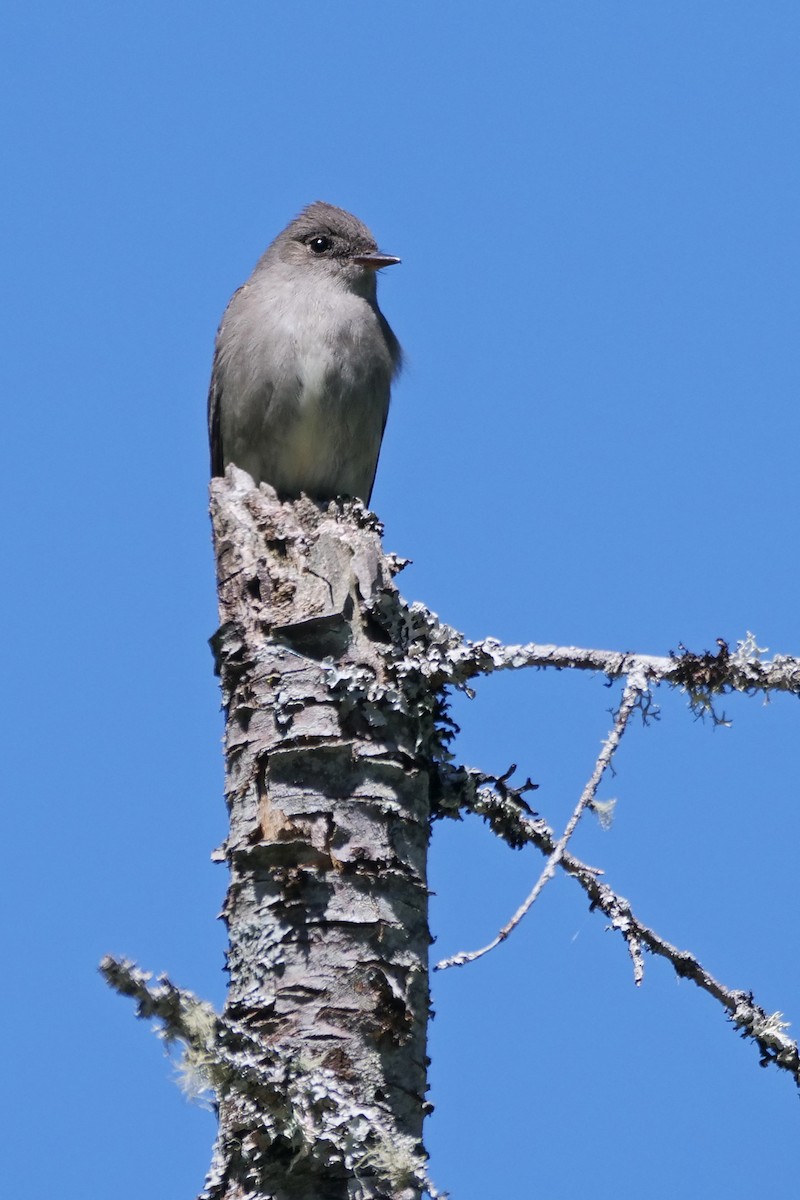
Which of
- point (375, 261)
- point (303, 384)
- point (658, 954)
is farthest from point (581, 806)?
point (375, 261)

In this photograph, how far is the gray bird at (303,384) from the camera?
8.09m

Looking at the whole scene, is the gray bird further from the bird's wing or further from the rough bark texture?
the rough bark texture

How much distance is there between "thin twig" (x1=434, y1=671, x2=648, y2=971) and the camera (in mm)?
4004

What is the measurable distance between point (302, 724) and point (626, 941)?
1.09m

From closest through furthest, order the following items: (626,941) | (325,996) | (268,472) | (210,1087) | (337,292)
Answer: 1. (210,1087)
2. (325,996)
3. (626,941)
4. (268,472)
5. (337,292)

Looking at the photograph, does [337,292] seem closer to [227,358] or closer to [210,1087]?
[227,358]

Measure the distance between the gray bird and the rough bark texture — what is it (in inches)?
121

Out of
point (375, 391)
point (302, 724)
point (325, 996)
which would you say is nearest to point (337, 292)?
point (375, 391)

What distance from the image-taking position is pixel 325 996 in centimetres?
404

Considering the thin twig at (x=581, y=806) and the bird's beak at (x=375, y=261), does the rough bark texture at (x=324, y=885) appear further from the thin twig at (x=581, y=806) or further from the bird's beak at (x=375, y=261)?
the bird's beak at (x=375, y=261)

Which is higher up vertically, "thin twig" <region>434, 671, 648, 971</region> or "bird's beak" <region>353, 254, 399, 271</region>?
"bird's beak" <region>353, 254, 399, 271</region>

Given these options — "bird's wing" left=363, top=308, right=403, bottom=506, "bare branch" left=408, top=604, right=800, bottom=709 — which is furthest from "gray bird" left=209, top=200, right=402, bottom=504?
"bare branch" left=408, top=604, right=800, bottom=709

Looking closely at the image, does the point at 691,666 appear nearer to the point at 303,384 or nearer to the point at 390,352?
the point at 303,384

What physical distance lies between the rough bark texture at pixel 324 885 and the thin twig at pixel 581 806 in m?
0.22
